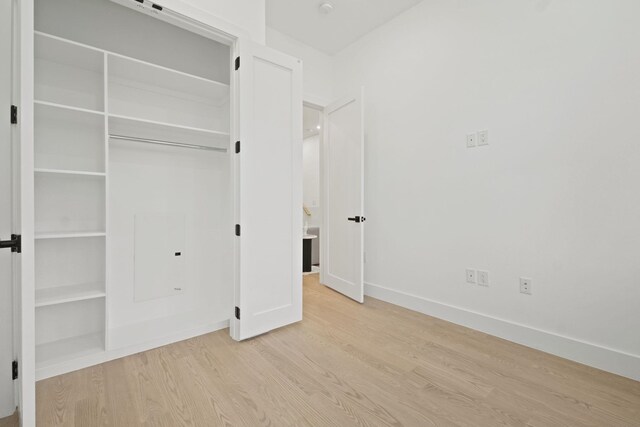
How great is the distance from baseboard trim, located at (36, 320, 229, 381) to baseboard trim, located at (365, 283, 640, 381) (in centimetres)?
185

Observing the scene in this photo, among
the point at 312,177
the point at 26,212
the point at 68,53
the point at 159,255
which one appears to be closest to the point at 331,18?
the point at 68,53

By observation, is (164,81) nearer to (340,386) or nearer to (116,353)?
(116,353)

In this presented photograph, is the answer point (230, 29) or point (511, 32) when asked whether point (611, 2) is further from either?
point (230, 29)

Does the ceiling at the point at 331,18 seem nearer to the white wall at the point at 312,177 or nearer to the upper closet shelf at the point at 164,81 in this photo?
the upper closet shelf at the point at 164,81

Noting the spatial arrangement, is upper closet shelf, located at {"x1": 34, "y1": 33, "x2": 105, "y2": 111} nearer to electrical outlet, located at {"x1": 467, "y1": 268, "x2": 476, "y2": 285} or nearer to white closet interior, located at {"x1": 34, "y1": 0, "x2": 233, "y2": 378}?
white closet interior, located at {"x1": 34, "y1": 0, "x2": 233, "y2": 378}

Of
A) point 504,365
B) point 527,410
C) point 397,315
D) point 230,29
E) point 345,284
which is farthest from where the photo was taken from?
point 345,284

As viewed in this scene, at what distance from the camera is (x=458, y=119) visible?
2.50 meters

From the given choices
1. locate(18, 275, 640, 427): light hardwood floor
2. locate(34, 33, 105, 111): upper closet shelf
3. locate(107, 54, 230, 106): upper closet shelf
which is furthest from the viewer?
locate(107, 54, 230, 106): upper closet shelf

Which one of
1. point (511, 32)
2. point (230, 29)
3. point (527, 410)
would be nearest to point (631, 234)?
point (527, 410)

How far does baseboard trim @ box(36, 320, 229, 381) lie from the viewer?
5.48 feet

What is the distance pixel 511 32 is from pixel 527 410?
98.6 inches

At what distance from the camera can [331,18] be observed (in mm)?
3012

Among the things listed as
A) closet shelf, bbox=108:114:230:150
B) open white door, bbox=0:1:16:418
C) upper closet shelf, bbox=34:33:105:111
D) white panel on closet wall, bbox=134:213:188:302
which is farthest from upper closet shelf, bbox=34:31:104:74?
white panel on closet wall, bbox=134:213:188:302

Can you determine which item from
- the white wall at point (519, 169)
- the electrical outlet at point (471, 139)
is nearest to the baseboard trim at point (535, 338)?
the white wall at point (519, 169)
